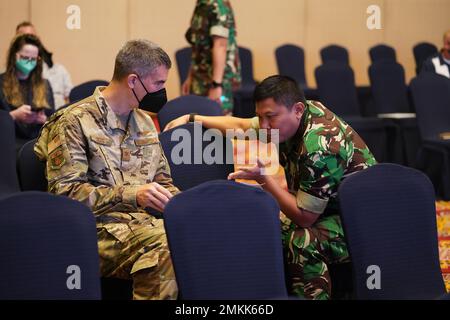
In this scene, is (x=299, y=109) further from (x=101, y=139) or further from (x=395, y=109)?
(x=395, y=109)

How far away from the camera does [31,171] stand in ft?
10.5

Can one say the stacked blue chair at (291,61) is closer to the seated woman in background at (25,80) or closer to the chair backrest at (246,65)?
the chair backrest at (246,65)

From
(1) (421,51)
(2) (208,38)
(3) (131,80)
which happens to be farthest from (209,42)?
(1) (421,51)

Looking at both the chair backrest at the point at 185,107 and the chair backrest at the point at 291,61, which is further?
the chair backrest at the point at 291,61

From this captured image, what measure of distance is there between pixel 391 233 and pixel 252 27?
6.62m

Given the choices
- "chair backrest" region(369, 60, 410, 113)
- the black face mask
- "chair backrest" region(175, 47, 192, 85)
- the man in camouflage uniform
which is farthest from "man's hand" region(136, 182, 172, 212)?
"chair backrest" region(175, 47, 192, 85)

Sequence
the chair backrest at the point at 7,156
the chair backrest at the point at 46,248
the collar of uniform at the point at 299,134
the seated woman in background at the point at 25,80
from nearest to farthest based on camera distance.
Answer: the chair backrest at the point at 46,248
the collar of uniform at the point at 299,134
the chair backrest at the point at 7,156
the seated woman in background at the point at 25,80

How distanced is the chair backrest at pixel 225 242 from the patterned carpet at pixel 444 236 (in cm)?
181

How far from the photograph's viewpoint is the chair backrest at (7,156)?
3809mm

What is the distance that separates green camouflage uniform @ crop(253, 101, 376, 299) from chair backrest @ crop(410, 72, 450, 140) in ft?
10.2

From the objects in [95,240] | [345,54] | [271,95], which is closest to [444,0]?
[345,54]

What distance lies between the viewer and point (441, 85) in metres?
6.28

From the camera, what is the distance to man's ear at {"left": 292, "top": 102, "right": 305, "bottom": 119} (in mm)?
3180

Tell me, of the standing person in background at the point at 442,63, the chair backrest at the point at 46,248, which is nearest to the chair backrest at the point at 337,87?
the standing person in background at the point at 442,63
